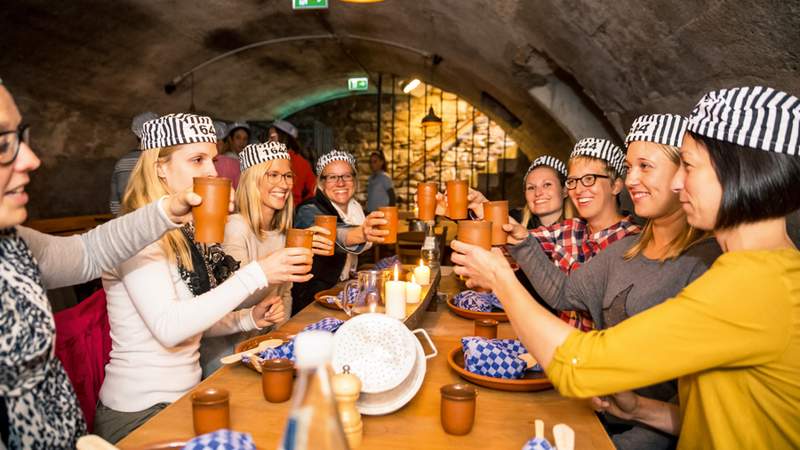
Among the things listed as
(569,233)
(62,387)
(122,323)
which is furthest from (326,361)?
(569,233)

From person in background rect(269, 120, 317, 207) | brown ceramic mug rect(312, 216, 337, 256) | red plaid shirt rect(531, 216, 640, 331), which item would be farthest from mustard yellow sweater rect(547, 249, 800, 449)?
person in background rect(269, 120, 317, 207)

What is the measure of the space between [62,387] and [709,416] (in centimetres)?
160

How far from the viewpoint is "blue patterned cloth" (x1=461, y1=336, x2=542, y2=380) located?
5.55 feet

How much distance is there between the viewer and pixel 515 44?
4555mm

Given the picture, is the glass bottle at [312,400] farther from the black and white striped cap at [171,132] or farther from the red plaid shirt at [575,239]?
the red plaid shirt at [575,239]

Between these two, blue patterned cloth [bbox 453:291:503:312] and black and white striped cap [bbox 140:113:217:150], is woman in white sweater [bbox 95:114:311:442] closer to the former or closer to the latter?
black and white striped cap [bbox 140:113:217:150]

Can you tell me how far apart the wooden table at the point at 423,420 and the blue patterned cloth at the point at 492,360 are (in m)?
0.06

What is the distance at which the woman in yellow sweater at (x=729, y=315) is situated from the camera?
1188mm

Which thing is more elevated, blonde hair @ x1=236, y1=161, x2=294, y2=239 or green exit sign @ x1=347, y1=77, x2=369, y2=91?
green exit sign @ x1=347, y1=77, x2=369, y2=91

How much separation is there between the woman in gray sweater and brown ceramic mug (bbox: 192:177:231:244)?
1146mm

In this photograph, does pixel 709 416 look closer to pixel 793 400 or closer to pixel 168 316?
pixel 793 400

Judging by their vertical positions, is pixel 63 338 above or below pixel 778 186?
below

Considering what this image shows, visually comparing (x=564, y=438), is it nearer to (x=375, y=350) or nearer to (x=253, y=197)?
(x=375, y=350)

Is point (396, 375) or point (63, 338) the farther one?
point (63, 338)
